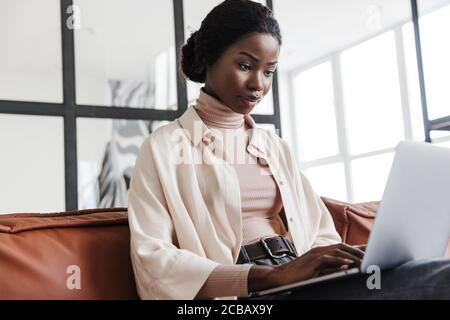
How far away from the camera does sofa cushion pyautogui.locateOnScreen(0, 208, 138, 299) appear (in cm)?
106

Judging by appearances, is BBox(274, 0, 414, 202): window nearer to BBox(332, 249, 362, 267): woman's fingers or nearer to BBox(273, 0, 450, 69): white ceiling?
BBox(273, 0, 450, 69): white ceiling

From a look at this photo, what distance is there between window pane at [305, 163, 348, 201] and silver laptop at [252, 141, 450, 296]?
6.28 m

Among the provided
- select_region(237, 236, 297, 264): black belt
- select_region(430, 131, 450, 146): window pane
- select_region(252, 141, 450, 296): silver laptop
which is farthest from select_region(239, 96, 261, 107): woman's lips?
select_region(430, 131, 450, 146): window pane

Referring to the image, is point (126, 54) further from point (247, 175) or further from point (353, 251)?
point (353, 251)

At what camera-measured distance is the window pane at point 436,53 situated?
12.4 ft

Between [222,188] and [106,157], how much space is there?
4.63 ft

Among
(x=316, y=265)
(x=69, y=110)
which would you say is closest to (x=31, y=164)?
(x=69, y=110)

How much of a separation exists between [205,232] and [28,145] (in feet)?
4.61

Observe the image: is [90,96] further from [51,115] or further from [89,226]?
[89,226]

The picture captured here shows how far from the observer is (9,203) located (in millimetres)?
2350

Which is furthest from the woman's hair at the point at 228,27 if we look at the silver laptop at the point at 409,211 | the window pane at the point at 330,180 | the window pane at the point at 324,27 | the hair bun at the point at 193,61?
the window pane at the point at 330,180

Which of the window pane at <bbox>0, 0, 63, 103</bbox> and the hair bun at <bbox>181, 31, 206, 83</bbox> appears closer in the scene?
the hair bun at <bbox>181, 31, 206, 83</bbox>

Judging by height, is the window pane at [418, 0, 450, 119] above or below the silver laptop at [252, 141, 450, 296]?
→ above

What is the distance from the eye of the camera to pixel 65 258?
1116 millimetres
